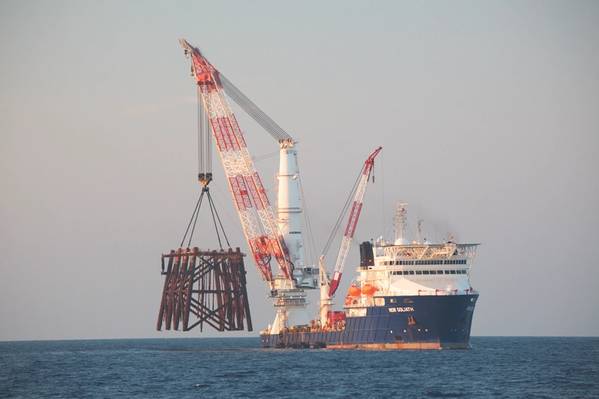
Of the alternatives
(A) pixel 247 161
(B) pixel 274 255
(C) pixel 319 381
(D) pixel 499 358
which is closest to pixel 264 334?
(B) pixel 274 255

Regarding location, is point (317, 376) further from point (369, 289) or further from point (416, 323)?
point (369, 289)

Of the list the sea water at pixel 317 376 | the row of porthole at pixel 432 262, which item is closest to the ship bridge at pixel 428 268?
the row of porthole at pixel 432 262

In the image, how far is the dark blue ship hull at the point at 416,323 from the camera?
11381 cm

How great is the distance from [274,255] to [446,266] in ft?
78.7

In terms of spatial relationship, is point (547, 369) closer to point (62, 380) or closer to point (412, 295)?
point (412, 295)

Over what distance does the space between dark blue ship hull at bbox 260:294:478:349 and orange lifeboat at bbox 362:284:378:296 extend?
249 centimetres

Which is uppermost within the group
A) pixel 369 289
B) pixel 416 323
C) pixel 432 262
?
pixel 432 262

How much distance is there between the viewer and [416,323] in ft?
378

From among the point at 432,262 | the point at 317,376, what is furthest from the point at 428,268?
the point at 317,376

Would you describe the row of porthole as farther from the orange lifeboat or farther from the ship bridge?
the orange lifeboat

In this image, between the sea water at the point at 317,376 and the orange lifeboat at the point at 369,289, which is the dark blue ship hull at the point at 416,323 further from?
the orange lifeboat at the point at 369,289

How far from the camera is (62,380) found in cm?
9781

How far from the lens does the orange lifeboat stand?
121 metres

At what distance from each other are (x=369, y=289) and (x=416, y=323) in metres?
8.01
